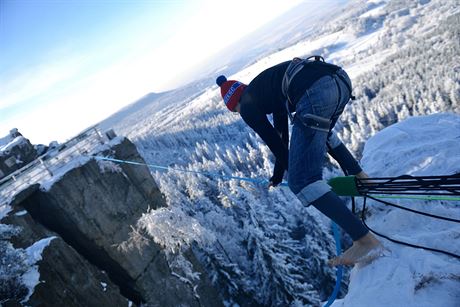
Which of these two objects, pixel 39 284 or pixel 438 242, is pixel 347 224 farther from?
pixel 39 284

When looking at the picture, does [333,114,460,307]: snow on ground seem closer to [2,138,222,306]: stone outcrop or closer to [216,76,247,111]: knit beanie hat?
[216,76,247,111]: knit beanie hat

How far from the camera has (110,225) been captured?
11586 mm

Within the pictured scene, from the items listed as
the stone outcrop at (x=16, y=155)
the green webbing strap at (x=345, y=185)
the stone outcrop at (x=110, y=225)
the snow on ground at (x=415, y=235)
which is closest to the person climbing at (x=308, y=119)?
the snow on ground at (x=415, y=235)

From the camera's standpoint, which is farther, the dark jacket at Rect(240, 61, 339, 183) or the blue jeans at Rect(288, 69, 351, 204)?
the dark jacket at Rect(240, 61, 339, 183)

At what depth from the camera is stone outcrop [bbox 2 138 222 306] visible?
10391 mm

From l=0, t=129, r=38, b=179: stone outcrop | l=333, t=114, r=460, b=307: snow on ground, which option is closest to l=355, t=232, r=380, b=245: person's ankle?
l=333, t=114, r=460, b=307: snow on ground

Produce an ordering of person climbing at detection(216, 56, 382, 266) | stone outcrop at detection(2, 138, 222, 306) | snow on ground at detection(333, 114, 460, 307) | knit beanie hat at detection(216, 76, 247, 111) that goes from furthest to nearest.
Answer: stone outcrop at detection(2, 138, 222, 306) → knit beanie hat at detection(216, 76, 247, 111) → person climbing at detection(216, 56, 382, 266) → snow on ground at detection(333, 114, 460, 307)

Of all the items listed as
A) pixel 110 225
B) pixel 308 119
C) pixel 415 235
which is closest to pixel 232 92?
pixel 308 119

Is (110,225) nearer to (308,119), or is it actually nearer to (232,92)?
(232,92)

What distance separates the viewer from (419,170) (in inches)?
265

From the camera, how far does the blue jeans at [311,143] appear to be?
434cm

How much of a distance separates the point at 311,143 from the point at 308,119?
32 cm

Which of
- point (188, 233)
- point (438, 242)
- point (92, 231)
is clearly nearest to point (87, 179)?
point (92, 231)

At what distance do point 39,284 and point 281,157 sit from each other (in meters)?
5.41
